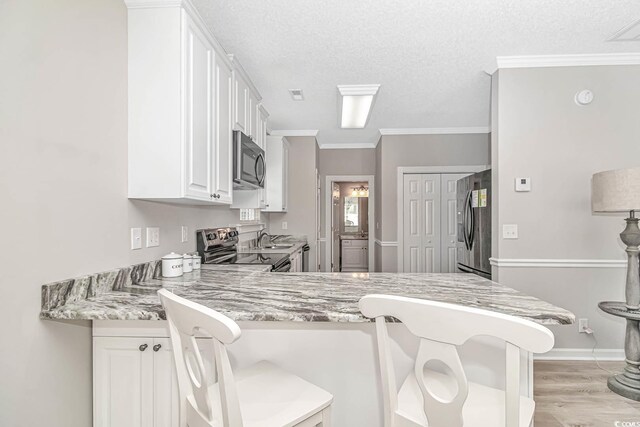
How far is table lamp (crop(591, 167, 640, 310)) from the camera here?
6.98 feet

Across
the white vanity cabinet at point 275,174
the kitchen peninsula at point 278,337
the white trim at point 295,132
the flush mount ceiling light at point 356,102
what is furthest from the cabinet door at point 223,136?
the white trim at point 295,132

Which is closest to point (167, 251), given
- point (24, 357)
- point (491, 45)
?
point (24, 357)

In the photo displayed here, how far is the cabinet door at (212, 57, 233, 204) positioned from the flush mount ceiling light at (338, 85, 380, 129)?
124 cm

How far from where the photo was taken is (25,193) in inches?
48.1

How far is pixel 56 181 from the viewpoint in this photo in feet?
4.47

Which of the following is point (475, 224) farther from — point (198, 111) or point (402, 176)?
point (198, 111)

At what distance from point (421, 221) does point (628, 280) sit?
2.89 m

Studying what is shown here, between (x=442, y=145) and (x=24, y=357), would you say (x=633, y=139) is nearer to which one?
(x=442, y=145)

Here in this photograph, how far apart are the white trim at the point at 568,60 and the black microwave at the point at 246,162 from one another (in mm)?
2164

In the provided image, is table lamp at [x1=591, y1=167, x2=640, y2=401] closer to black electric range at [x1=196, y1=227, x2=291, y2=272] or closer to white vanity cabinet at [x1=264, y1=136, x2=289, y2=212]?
black electric range at [x1=196, y1=227, x2=291, y2=272]

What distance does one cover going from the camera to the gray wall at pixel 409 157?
509cm

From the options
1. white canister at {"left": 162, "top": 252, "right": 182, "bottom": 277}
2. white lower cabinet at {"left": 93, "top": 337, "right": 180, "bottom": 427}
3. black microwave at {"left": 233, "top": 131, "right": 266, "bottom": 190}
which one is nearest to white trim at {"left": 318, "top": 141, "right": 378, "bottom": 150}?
black microwave at {"left": 233, "top": 131, "right": 266, "bottom": 190}

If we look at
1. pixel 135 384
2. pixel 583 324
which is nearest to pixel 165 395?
pixel 135 384

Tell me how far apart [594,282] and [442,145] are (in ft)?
9.21
